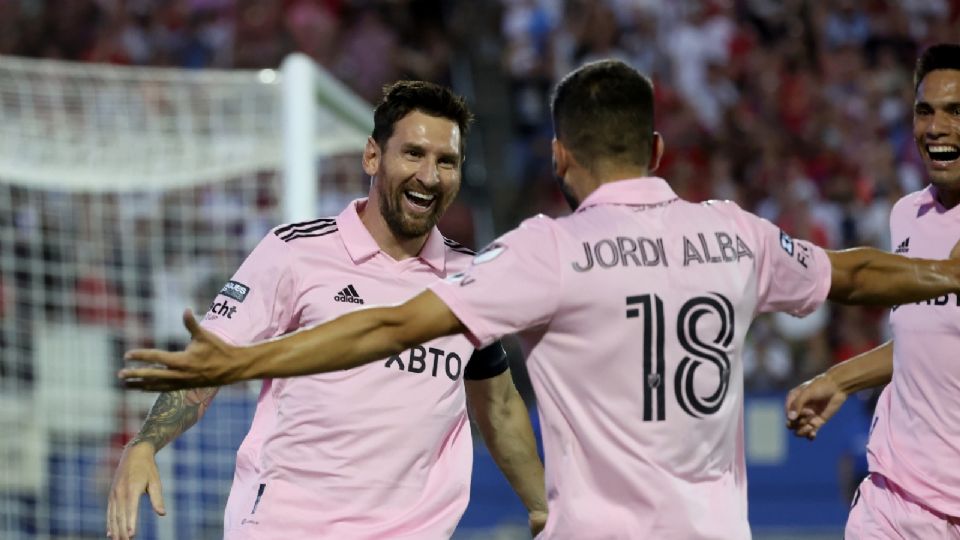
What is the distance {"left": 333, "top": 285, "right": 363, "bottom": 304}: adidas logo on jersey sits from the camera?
4.71 metres

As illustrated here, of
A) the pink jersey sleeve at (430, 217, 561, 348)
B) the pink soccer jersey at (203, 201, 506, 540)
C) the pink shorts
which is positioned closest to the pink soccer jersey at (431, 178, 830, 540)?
the pink jersey sleeve at (430, 217, 561, 348)

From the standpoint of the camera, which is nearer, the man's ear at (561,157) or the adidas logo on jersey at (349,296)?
the man's ear at (561,157)

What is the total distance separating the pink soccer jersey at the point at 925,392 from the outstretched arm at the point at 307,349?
210 cm

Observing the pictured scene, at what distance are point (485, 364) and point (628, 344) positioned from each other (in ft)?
4.88

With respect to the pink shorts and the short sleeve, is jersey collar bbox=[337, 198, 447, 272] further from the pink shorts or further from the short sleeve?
the pink shorts

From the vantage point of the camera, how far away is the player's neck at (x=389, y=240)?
4926 mm

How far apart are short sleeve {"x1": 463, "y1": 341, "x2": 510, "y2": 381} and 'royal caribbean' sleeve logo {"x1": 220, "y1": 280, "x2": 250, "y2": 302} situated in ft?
2.70

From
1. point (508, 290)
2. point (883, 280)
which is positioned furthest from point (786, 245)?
point (508, 290)

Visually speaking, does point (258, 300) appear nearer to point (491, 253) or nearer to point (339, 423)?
point (339, 423)

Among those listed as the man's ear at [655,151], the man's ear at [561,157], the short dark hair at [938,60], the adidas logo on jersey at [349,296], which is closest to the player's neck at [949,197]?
the short dark hair at [938,60]

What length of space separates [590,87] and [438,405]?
1.43 m

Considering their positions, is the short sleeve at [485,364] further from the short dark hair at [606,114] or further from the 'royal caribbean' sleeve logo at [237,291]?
the short dark hair at [606,114]

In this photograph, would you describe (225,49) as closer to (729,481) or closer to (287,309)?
(287,309)

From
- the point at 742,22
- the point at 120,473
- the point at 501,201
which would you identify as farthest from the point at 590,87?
the point at 742,22
